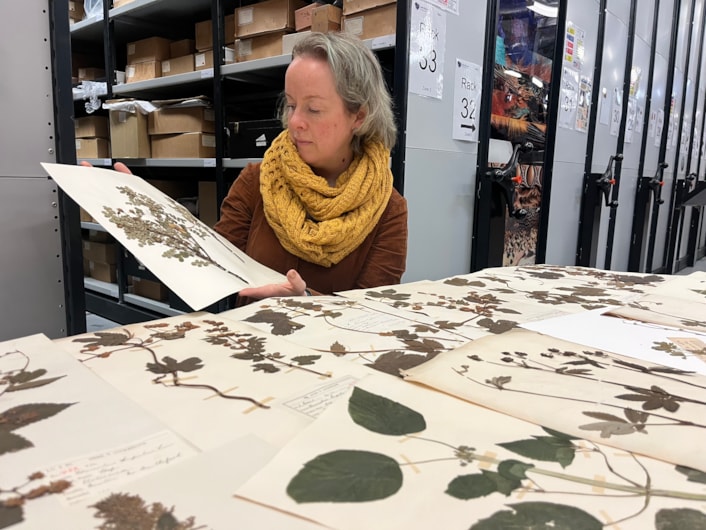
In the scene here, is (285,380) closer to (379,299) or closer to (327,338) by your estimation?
(327,338)

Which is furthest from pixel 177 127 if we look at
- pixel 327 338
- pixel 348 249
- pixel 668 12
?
pixel 668 12

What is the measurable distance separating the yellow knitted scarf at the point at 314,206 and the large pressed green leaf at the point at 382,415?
773 mm

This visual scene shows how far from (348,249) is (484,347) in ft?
2.30

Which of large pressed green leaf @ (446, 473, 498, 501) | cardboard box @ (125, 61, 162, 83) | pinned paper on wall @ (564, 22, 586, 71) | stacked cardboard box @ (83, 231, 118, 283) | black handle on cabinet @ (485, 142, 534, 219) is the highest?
pinned paper on wall @ (564, 22, 586, 71)

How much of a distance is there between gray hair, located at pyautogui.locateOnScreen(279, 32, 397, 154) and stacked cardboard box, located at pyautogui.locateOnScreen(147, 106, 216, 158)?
140cm

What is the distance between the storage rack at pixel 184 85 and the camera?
1.82 meters

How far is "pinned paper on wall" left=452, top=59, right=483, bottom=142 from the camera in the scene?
1.98m

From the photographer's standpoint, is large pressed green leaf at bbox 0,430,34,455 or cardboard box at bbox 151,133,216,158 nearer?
large pressed green leaf at bbox 0,430,34,455

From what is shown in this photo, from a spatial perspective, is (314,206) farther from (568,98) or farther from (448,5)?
(568,98)

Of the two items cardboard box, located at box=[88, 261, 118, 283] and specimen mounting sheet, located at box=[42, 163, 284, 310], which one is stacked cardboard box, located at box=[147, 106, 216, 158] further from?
specimen mounting sheet, located at box=[42, 163, 284, 310]

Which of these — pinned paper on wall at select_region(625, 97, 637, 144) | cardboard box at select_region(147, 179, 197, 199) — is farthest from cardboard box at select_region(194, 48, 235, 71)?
pinned paper on wall at select_region(625, 97, 637, 144)

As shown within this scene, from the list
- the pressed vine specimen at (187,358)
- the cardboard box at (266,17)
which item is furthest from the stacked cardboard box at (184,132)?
the pressed vine specimen at (187,358)

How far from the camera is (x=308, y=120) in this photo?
1146 mm

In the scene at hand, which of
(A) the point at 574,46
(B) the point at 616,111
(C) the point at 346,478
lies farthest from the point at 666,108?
(C) the point at 346,478
